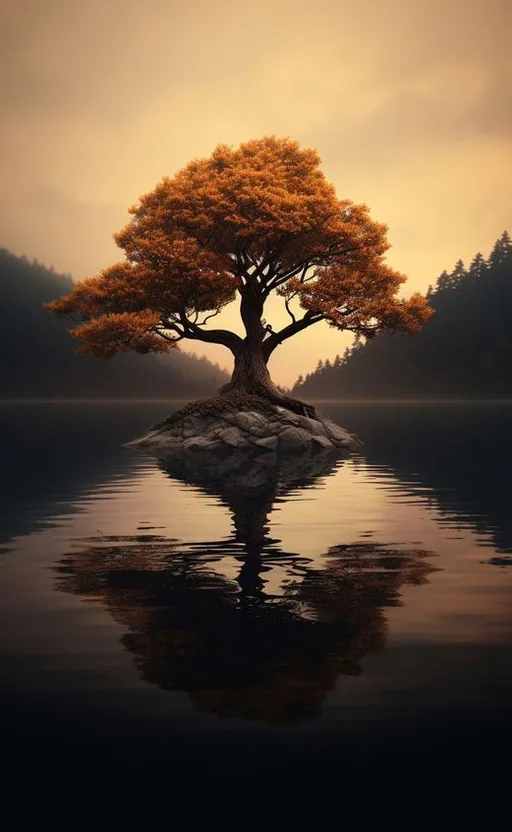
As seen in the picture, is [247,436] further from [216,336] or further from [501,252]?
[501,252]

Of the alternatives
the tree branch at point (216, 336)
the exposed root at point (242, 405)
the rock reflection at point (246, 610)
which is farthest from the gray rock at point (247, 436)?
the rock reflection at point (246, 610)

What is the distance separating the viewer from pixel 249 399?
136 ft

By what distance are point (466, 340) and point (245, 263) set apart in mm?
141956

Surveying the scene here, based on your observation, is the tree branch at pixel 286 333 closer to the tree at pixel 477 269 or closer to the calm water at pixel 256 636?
the calm water at pixel 256 636

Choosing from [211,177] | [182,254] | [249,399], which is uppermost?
[211,177]

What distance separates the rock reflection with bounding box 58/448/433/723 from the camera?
693cm

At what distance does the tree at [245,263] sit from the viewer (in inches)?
1524

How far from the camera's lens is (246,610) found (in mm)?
9391

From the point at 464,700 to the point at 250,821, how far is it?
2485 mm

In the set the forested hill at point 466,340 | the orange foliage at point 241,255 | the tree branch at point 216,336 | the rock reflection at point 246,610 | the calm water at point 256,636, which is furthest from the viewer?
the forested hill at point 466,340

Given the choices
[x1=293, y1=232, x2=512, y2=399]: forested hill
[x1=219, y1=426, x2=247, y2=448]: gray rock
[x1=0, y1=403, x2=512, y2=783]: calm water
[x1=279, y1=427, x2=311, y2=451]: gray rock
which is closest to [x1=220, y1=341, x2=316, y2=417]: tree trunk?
[x1=279, y1=427, x2=311, y2=451]: gray rock

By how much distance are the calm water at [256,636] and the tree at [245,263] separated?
73.8ft

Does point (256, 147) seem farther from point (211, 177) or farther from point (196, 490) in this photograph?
point (196, 490)

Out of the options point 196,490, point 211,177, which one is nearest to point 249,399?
point 211,177
